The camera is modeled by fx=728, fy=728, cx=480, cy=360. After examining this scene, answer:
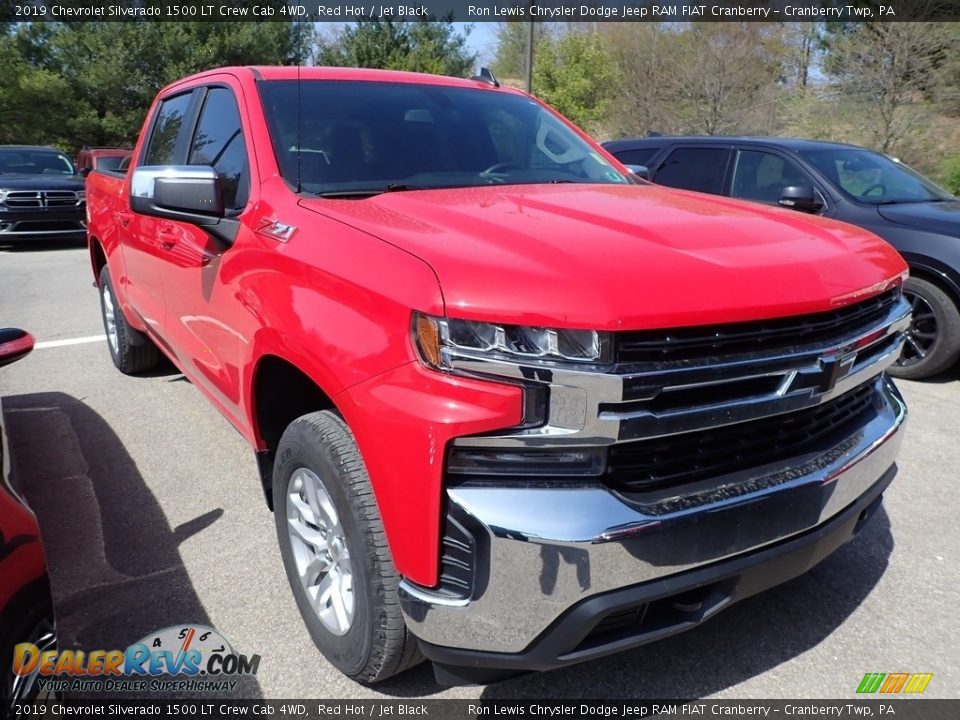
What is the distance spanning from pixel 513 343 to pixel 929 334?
4759mm

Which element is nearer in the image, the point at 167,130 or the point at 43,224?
the point at 167,130

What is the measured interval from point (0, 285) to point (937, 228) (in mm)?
9894

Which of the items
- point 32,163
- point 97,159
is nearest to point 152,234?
point 32,163

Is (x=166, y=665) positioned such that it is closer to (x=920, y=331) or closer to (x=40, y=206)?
(x=920, y=331)

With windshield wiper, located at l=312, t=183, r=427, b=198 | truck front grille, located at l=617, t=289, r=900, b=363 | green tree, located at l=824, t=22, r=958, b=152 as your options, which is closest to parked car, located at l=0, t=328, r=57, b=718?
windshield wiper, located at l=312, t=183, r=427, b=198

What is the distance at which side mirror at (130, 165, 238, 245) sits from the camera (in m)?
2.47

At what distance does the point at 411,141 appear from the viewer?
2965 millimetres

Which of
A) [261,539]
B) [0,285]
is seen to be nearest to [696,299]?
[261,539]

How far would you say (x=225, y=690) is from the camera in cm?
227

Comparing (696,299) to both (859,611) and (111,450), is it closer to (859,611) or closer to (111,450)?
(859,611)

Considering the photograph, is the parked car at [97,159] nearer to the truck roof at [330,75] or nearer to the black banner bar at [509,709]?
the truck roof at [330,75]

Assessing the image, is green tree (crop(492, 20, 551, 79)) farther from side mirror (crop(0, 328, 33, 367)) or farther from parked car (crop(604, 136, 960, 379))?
side mirror (crop(0, 328, 33, 367))

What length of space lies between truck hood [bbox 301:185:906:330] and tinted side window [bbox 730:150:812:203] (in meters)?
3.94

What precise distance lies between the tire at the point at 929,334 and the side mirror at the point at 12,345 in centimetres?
534
